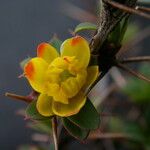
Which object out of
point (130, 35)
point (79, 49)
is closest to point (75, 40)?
point (79, 49)

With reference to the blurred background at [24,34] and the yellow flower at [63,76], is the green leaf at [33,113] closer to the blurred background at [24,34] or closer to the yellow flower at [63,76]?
the yellow flower at [63,76]

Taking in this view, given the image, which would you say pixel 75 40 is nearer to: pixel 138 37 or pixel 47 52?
pixel 47 52

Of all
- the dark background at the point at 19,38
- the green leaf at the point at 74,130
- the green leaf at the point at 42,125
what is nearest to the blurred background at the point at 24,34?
the dark background at the point at 19,38

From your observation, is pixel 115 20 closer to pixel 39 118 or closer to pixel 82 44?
pixel 82 44

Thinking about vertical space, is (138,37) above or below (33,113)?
below

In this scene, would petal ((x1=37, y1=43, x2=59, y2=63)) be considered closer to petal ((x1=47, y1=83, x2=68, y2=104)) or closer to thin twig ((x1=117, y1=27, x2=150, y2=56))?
petal ((x1=47, y1=83, x2=68, y2=104))

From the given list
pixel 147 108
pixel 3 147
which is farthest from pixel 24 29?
pixel 147 108
